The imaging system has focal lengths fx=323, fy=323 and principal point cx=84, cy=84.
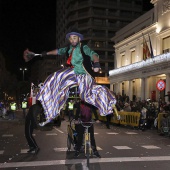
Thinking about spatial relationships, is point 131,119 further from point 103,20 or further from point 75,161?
point 103,20

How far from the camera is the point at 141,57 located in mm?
39281

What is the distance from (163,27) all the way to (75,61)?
2937 cm

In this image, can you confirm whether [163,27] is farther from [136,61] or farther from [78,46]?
[78,46]

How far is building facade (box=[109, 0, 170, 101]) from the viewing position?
1305 inches

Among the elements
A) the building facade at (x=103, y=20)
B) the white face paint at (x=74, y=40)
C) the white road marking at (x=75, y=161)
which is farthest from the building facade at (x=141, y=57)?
the white face paint at (x=74, y=40)

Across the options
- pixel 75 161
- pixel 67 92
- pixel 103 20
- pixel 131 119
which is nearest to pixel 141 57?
pixel 131 119

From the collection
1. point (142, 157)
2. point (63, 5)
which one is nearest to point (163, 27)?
point (142, 157)

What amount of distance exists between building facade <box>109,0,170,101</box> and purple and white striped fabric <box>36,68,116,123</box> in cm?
2257

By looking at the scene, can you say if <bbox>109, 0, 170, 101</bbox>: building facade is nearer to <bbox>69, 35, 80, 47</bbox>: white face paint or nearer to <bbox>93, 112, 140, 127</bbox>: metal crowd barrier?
<bbox>93, 112, 140, 127</bbox>: metal crowd barrier

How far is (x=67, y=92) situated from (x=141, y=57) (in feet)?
112

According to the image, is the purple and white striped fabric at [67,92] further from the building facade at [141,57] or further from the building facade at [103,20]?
the building facade at [103,20]

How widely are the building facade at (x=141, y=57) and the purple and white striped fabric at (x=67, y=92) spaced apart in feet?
74.1

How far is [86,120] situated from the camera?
6.63 m

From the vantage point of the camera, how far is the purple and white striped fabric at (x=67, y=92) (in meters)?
5.94
